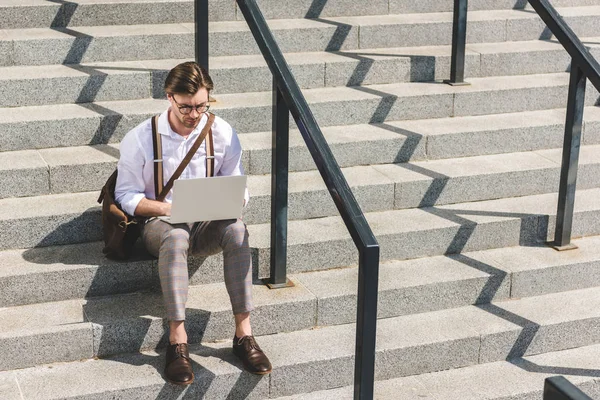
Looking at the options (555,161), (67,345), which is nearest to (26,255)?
(67,345)

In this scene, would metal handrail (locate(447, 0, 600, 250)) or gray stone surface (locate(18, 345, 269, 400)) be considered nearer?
gray stone surface (locate(18, 345, 269, 400))

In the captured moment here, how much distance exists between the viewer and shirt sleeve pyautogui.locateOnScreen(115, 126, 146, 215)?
4281 millimetres

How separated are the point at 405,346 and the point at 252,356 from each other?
75 centimetres

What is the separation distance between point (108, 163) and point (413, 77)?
6.99 ft

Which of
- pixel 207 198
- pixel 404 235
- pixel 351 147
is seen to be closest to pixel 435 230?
pixel 404 235

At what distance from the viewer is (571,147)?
5117 millimetres

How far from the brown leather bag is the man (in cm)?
2

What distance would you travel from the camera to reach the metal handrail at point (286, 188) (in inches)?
150

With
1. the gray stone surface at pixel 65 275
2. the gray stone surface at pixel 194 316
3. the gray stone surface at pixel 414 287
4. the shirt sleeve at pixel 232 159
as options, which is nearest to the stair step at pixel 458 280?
the gray stone surface at pixel 414 287

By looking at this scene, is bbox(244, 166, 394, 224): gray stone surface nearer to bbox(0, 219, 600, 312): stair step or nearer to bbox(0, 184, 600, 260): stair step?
bbox(0, 184, 600, 260): stair step

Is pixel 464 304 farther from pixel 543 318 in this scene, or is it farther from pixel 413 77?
pixel 413 77

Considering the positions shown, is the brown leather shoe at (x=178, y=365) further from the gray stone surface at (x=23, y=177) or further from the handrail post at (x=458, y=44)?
the handrail post at (x=458, y=44)

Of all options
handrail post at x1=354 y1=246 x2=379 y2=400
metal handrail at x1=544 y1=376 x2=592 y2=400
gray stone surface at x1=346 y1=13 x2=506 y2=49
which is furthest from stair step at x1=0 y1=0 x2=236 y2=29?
metal handrail at x1=544 y1=376 x2=592 y2=400

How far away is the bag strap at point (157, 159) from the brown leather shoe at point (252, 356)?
0.73m
